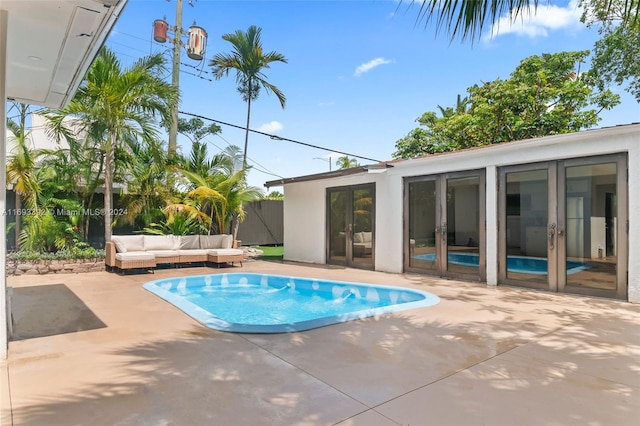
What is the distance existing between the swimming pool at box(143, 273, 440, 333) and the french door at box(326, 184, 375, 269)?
2890 millimetres

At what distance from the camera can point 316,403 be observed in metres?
3.00

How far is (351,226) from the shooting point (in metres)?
12.3

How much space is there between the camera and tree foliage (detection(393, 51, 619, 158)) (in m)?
18.0

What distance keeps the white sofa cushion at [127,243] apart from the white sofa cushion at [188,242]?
1.19 meters

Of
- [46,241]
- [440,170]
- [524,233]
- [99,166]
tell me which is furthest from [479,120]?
[46,241]

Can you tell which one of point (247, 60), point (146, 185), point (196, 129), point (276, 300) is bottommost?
point (276, 300)

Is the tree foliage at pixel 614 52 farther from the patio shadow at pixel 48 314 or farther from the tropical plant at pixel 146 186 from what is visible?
the patio shadow at pixel 48 314

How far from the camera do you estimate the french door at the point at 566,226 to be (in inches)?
277

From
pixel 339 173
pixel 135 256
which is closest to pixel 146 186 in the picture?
pixel 135 256

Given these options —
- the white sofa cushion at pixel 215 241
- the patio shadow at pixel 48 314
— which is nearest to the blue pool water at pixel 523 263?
the white sofa cushion at pixel 215 241

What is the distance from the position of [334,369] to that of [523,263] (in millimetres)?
6429

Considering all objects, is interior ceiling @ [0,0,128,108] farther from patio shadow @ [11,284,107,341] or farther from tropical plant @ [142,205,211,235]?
tropical plant @ [142,205,211,235]

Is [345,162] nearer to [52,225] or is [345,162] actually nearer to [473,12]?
[52,225]

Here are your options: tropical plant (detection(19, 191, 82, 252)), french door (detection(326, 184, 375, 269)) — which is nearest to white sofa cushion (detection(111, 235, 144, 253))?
tropical plant (detection(19, 191, 82, 252))
